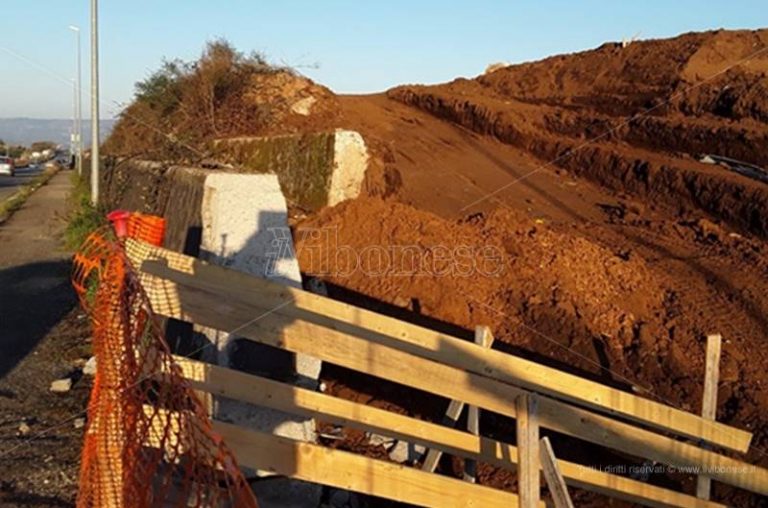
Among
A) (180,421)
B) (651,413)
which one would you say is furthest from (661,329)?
(180,421)

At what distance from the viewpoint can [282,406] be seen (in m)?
4.72

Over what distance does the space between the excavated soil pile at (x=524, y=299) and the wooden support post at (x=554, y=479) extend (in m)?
2.06

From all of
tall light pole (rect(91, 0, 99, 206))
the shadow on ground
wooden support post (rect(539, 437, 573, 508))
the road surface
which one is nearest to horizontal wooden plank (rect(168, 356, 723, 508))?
wooden support post (rect(539, 437, 573, 508))

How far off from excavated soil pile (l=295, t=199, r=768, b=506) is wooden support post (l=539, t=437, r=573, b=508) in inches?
81.1

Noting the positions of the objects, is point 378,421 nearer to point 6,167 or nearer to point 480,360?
point 480,360

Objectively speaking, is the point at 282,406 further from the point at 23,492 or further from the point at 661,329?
the point at 661,329

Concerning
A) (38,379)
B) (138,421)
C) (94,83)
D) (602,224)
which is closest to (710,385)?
(138,421)

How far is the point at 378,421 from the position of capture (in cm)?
491

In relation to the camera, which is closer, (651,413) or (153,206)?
(651,413)

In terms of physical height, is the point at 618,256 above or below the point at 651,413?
above

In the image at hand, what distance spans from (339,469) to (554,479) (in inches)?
42.5

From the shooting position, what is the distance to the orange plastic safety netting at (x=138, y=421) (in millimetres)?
3289

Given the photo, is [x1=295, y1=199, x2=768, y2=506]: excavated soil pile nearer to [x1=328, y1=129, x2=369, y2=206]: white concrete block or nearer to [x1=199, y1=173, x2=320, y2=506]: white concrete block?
[x1=328, y1=129, x2=369, y2=206]: white concrete block

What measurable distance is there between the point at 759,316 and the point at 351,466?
477cm
